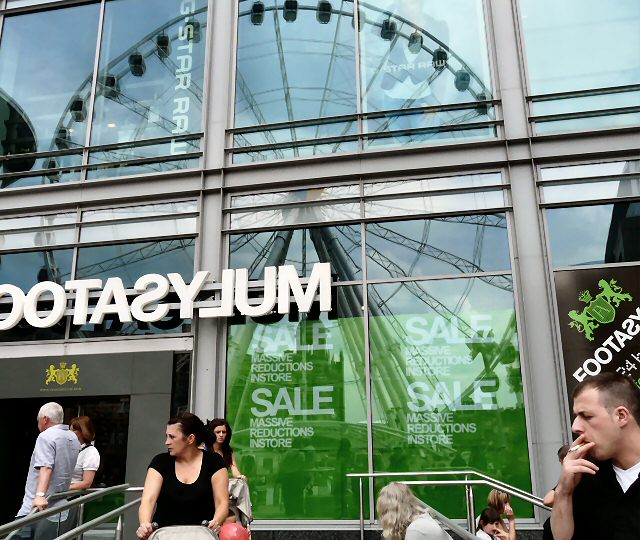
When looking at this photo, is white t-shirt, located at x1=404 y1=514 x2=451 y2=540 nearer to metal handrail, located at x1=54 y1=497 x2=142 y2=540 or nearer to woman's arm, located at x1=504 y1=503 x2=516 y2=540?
metal handrail, located at x1=54 y1=497 x2=142 y2=540

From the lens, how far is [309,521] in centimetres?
885

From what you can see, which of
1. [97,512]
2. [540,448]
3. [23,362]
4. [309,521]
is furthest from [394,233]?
[23,362]

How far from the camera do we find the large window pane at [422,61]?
10.4 metres

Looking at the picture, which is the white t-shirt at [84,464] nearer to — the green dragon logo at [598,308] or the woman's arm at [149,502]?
the woman's arm at [149,502]

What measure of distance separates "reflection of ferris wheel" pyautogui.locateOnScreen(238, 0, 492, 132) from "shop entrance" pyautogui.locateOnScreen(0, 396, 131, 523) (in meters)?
5.40

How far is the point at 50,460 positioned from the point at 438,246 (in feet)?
19.9

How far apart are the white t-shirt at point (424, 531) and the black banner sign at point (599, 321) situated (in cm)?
495

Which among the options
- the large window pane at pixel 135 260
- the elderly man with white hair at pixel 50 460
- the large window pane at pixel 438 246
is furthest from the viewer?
the large window pane at pixel 135 260

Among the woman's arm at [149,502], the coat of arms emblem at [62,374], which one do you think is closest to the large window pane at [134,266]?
the coat of arms emblem at [62,374]

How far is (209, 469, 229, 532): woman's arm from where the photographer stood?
13.6 ft

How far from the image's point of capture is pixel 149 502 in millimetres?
4121

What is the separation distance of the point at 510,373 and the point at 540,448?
106cm

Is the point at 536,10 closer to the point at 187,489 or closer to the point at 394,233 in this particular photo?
the point at 394,233

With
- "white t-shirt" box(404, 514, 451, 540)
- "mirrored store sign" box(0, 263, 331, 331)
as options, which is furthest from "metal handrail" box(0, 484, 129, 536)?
"mirrored store sign" box(0, 263, 331, 331)
